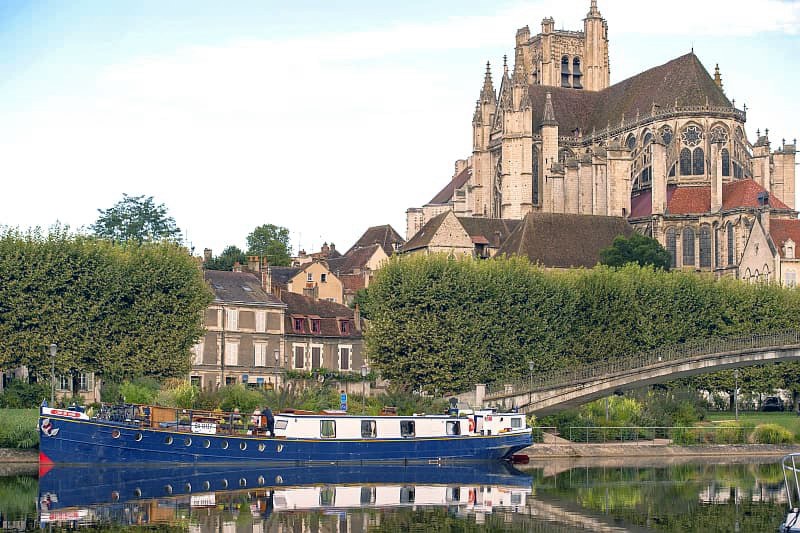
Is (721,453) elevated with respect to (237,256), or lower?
lower

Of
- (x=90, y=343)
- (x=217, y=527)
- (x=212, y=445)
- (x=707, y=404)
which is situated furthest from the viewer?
(x=707, y=404)

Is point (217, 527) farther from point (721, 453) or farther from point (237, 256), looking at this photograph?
point (237, 256)

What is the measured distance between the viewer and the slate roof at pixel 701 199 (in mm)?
106875

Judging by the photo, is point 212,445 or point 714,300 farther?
point 714,300

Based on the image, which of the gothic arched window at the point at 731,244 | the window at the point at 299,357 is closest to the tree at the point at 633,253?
the gothic arched window at the point at 731,244

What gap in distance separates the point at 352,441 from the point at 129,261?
18.1 metres

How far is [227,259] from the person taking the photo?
12581 cm

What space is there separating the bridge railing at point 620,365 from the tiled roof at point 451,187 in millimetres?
78686

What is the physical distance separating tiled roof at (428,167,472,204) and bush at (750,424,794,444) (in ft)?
273

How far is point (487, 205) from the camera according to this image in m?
126

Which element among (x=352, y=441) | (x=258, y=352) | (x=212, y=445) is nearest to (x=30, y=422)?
(x=212, y=445)

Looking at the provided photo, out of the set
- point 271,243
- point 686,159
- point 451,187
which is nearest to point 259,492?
point 686,159

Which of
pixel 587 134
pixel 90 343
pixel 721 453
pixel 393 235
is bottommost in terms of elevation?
pixel 721 453

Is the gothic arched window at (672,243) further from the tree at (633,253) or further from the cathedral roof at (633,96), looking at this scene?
the cathedral roof at (633,96)
